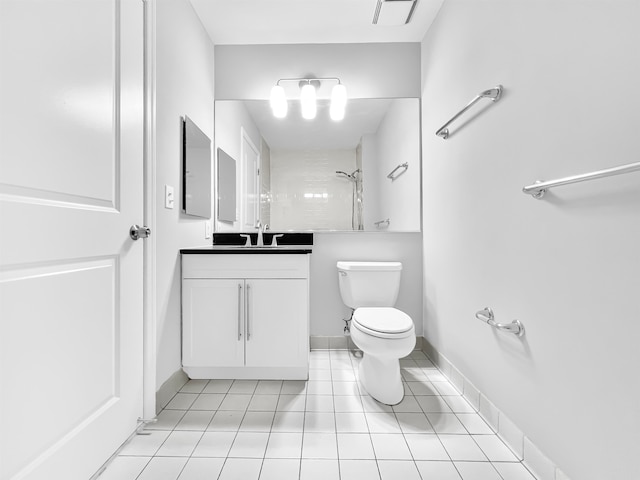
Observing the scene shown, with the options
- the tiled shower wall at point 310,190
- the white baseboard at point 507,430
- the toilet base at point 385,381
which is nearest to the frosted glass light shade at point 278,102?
the tiled shower wall at point 310,190

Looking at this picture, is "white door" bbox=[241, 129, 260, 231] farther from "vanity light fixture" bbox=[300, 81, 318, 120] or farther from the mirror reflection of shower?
the mirror reflection of shower

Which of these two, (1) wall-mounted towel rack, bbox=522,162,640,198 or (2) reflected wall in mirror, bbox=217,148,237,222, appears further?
(2) reflected wall in mirror, bbox=217,148,237,222

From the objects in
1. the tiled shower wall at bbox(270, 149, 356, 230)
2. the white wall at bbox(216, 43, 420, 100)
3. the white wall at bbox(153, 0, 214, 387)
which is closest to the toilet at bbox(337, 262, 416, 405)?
the tiled shower wall at bbox(270, 149, 356, 230)

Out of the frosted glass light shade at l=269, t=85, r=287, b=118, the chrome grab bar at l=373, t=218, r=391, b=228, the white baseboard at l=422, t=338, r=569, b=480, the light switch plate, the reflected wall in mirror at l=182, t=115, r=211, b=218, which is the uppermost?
the frosted glass light shade at l=269, t=85, r=287, b=118

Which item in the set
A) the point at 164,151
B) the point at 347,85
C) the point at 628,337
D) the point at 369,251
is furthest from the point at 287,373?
the point at 347,85

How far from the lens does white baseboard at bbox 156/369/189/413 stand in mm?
1603

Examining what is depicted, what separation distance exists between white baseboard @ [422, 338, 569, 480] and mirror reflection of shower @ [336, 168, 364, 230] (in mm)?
1052

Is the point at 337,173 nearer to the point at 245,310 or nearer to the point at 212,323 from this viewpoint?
the point at 245,310

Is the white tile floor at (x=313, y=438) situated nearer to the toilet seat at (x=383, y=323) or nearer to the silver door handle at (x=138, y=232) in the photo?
the toilet seat at (x=383, y=323)

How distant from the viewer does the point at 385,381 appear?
170 cm

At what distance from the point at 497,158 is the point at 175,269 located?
1.65 metres

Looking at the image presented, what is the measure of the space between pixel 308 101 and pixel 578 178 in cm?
188

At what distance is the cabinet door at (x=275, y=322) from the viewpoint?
182 centimetres

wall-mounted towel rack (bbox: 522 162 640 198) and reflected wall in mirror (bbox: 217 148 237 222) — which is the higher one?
reflected wall in mirror (bbox: 217 148 237 222)
